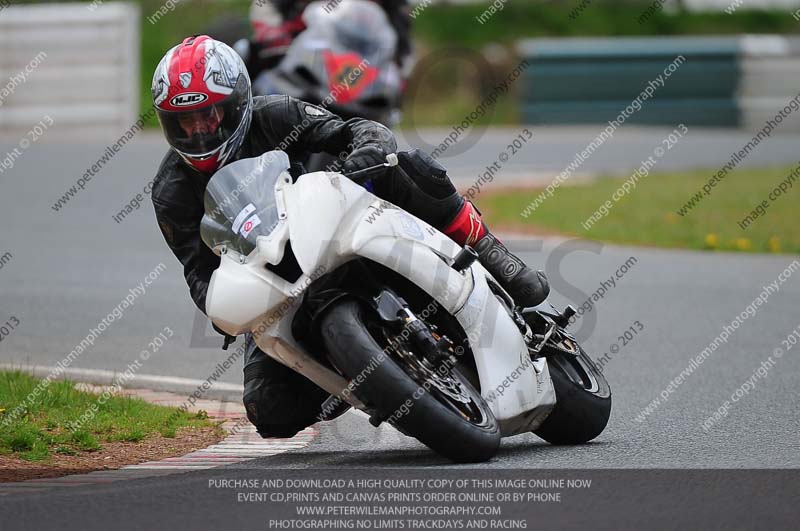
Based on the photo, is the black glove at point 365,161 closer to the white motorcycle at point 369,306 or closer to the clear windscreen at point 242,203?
the white motorcycle at point 369,306

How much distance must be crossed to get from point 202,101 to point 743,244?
28.0 feet

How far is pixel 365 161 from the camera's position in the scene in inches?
211

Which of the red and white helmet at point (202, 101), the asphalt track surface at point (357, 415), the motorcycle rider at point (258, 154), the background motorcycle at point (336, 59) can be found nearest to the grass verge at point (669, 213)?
the asphalt track surface at point (357, 415)

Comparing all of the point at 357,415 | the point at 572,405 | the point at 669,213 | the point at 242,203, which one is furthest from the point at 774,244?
the point at 242,203

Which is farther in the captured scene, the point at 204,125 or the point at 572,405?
the point at 572,405

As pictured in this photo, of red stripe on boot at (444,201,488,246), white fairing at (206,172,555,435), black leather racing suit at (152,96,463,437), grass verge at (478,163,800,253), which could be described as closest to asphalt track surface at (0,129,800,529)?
black leather racing suit at (152,96,463,437)

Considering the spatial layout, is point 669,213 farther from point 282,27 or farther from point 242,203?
point 242,203

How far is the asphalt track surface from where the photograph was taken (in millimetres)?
5258

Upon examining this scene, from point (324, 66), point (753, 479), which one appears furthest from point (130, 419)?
point (324, 66)

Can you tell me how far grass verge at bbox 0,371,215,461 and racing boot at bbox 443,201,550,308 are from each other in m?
1.65

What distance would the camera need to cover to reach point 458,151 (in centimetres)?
1952

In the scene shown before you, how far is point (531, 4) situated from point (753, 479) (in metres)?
25.7

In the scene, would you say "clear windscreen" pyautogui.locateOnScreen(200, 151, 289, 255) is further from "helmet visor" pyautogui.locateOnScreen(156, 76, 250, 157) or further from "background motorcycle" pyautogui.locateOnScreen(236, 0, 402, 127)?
"background motorcycle" pyautogui.locateOnScreen(236, 0, 402, 127)

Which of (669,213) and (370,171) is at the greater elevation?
(370,171)
